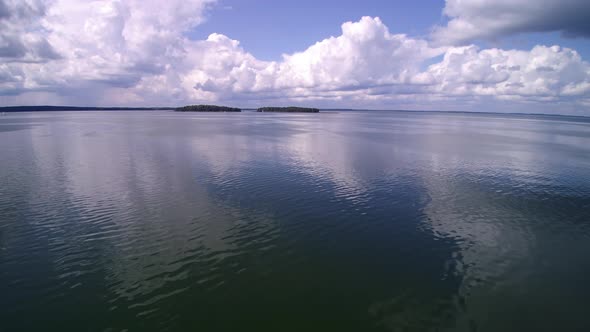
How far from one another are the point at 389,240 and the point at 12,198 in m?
31.7

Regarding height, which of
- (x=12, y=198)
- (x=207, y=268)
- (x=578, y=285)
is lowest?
(x=578, y=285)

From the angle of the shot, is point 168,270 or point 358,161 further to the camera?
point 358,161

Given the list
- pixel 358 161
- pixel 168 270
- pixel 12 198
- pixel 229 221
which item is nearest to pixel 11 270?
pixel 168 270

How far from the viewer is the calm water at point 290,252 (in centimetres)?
1349

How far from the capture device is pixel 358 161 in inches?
1821

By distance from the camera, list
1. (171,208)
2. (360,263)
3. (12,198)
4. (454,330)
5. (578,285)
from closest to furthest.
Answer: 1. (454,330)
2. (578,285)
3. (360,263)
4. (171,208)
5. (12,198)

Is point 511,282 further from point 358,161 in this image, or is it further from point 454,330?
point 358,161

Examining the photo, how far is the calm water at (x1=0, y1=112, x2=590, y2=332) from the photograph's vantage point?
1349cm

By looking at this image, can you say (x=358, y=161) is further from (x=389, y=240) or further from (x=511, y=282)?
(x=511, y=282)

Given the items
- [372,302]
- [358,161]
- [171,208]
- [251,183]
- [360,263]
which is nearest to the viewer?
[372,302]

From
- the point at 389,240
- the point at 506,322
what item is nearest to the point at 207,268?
the point at 389,240

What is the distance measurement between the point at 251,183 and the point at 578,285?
2629cm

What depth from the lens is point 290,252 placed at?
18625 millimetres

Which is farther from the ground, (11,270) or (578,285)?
(11,270)
